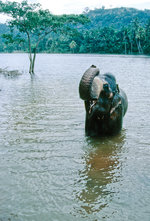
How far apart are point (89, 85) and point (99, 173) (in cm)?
206

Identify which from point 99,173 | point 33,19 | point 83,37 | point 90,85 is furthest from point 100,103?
point 83,37

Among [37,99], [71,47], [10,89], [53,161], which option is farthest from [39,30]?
[71,47]

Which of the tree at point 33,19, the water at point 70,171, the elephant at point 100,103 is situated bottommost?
the water at point 70,171

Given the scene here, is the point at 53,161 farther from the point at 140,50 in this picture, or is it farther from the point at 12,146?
the point at 140,50

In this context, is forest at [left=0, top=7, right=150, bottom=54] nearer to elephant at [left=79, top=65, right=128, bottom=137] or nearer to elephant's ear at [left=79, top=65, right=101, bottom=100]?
elephant at [left=79, top=65, right=128, bottom=137]

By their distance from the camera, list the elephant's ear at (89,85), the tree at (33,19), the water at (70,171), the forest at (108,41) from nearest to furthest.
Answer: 1. the water at (70,171)
2. the elephant's ear at (89,85)
3. the tree at (33,19)
4. the forest at (108,41)

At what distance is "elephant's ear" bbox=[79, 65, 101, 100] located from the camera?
6.68 m

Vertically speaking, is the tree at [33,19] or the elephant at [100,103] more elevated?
the tree at [33,19]

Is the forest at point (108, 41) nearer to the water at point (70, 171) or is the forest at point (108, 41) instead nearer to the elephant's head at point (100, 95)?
the water at point (70, 171)

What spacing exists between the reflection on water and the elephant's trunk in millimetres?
1284

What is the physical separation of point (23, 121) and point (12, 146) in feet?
8.63

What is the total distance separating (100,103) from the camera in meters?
7.29

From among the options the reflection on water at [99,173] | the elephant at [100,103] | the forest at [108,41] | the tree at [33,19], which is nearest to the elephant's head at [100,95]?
the elephant at [100,103]

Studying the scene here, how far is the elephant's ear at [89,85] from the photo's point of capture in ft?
21.9
